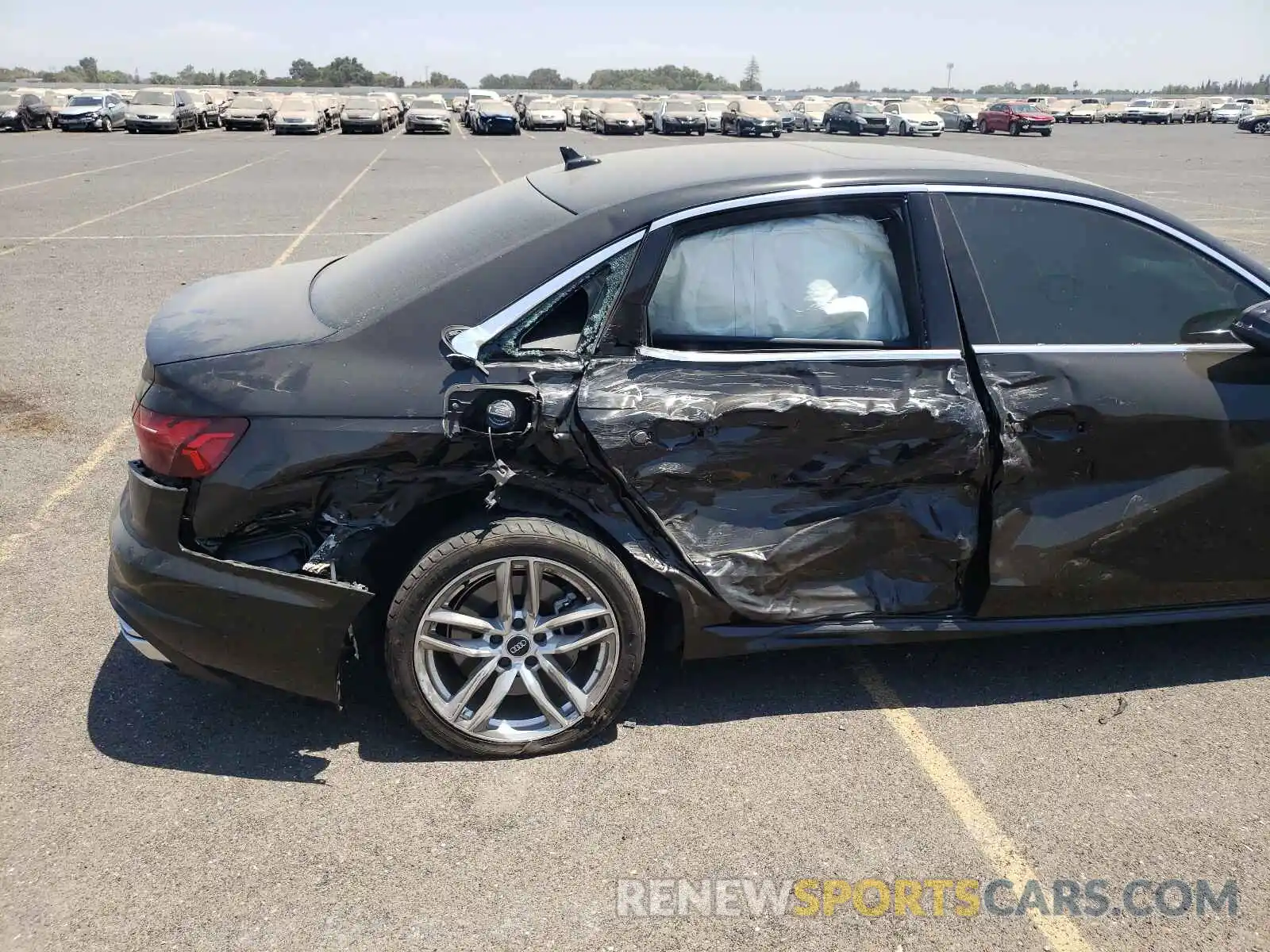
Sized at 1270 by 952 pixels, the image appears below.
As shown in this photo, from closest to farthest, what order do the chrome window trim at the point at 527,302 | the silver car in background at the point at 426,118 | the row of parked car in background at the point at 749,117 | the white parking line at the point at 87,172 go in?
1. the chrome window trim at the point at 527,302
2. the white parking line at the point at 87,172
3. the row of parked car in background at the point at 749,117
4. the silver car in background at the point at 426,118

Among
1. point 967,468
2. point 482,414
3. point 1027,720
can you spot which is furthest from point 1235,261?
point 482,414

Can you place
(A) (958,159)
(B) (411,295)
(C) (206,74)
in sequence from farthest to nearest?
(C) (206,74) < (A) (958,159) < (B) (411,295)

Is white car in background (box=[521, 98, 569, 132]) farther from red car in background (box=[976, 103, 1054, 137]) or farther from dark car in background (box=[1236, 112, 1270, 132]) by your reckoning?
dark car in background (box=[1236, 112, 1270, 132])

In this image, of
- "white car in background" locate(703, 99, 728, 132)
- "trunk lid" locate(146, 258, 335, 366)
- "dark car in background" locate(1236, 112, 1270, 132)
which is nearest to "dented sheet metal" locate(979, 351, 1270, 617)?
"trunk lid" locate(146, 258, 335, 366)

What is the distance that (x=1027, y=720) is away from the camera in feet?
11.6

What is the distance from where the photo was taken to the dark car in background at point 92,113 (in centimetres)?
3934

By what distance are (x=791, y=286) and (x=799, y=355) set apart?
0.82 feet

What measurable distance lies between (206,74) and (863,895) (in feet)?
476

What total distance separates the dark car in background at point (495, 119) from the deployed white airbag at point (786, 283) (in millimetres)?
42918

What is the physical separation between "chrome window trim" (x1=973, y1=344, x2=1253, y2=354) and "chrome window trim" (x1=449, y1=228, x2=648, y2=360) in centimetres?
120

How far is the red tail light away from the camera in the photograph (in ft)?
9.86

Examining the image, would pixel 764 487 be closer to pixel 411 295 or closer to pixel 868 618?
pixel 868 618

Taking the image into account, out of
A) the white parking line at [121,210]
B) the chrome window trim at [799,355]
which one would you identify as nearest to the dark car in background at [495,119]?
the white parking line at [121,210]

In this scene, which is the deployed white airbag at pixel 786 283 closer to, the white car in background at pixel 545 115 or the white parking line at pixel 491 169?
the white parking line at pixel 491 169
